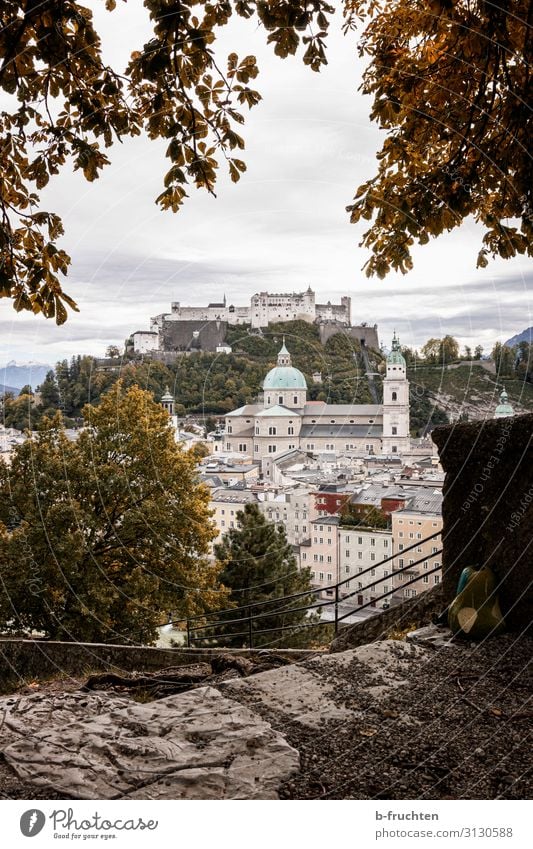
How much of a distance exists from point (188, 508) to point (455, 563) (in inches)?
41.2

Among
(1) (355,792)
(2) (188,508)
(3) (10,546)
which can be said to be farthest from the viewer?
(3) (10,546)

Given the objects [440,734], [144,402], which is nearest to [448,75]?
[144,402]

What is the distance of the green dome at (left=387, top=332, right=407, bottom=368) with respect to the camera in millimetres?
1721

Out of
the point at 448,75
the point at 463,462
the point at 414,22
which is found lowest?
Answer: the point at 463,462

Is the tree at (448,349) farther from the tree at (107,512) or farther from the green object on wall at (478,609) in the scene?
the tree at (107,512)

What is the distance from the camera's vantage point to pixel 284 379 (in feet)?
5.39

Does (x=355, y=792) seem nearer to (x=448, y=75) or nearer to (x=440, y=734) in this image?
(x=440, y=734)

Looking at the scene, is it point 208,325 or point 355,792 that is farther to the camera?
point 208,325

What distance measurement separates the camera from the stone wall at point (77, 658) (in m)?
2.50

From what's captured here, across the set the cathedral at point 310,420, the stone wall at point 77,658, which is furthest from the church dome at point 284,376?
the stone wall at point 77,658

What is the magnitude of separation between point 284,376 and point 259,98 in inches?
29.1

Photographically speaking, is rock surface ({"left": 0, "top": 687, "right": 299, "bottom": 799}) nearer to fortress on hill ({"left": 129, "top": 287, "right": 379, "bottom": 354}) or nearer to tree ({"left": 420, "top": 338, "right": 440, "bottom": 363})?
fortress on hill ({"left": 129, "top": 287, "right": 379, "bottom": 354})

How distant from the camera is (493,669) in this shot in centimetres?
155
